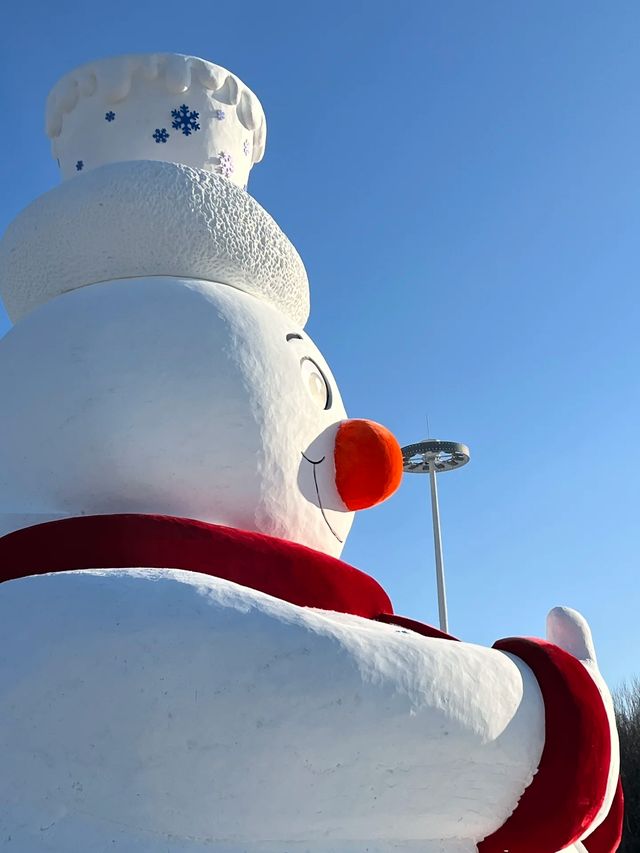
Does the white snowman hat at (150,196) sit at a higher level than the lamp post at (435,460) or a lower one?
lower

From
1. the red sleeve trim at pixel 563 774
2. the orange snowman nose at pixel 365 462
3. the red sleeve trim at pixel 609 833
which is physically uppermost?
the orange snowman nose at pixel 365 462

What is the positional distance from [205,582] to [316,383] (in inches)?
65.8

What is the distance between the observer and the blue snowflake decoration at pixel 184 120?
501 cm

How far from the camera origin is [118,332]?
13.2 ft

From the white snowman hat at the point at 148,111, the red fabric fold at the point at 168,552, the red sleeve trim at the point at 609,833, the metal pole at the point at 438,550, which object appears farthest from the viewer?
the metal pole at the point at 438,550

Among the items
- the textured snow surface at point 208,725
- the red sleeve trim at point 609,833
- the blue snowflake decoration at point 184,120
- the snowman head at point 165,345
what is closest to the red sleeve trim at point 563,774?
the textured snow surface at point 208,725

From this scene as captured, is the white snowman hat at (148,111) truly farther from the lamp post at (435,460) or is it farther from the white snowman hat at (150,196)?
the lamp post at (435,460)

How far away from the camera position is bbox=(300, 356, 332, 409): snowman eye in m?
4.39

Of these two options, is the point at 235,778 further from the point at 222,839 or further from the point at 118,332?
the point at 118,332

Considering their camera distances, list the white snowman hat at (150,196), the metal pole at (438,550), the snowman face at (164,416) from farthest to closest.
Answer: the metal pole at (438,550), the white snowman hat at (150,196), the snowman face at (164,416)

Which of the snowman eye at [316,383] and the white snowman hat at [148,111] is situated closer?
the snowman eye at [316,383]

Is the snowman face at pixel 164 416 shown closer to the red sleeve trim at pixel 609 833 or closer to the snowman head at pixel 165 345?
the snowman head at pixel 165 345

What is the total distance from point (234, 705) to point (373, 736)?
1.55 feet

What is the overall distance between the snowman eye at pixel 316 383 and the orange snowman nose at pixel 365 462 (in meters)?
0.18
